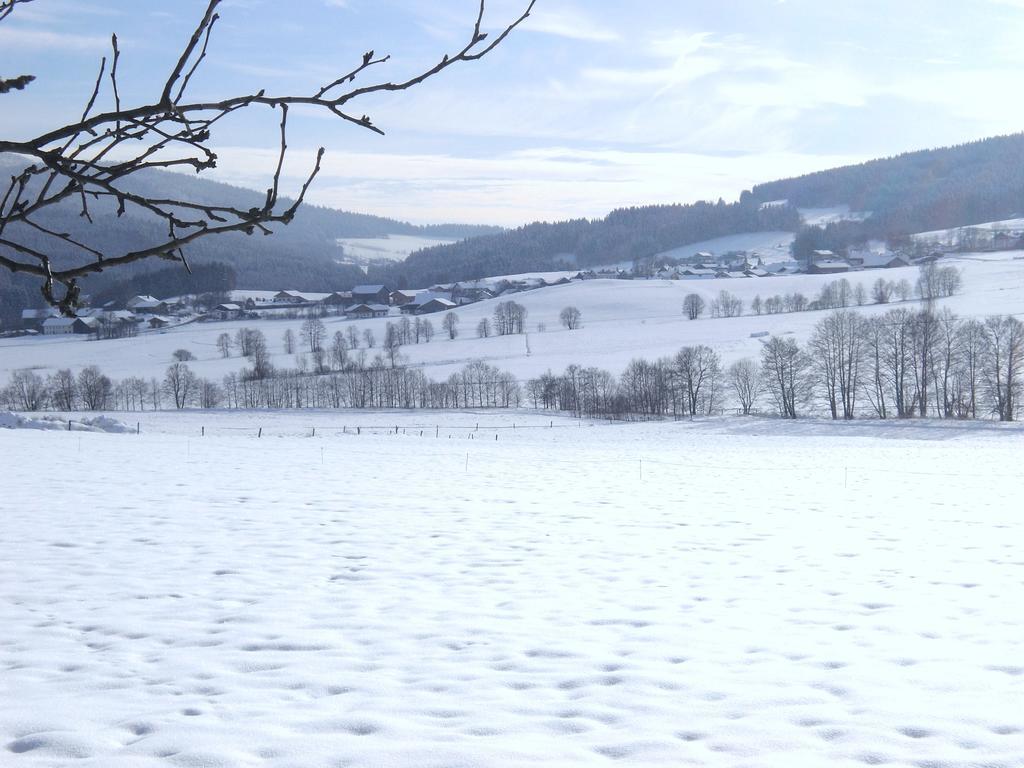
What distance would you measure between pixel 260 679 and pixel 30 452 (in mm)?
17126

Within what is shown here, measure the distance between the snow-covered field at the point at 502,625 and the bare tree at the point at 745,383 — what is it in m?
43.3

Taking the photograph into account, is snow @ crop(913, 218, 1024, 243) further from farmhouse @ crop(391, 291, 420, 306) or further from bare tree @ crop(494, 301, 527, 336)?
farmhouse @ crop(391, 291, 420, 306)

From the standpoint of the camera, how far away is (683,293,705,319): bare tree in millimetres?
98812

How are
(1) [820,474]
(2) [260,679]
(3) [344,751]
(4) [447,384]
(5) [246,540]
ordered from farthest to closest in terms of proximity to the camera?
(4) [447,384]
(1) [820,474]
(5) [246,540]
(2) [260,679]
(3) [344,751]

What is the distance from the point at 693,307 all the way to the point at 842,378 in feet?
150

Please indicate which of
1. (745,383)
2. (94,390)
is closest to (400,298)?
(94,390)

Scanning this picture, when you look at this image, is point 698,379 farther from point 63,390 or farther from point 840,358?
point 63,390

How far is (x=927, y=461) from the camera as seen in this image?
77.3ft

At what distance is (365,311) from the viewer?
11962 centimetres

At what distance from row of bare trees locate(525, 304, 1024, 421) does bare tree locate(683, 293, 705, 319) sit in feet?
118

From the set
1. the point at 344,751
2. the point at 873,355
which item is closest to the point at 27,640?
the point at 344,751

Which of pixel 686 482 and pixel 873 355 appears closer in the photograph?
pixel 686 482

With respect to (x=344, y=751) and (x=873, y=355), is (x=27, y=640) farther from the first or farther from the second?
(x=873, y=355)

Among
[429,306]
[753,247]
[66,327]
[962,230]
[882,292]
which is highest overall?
[753,247]
